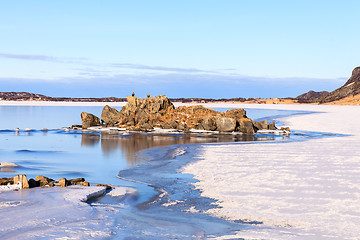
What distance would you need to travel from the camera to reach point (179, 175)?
13.1m

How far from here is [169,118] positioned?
3450 centimetres

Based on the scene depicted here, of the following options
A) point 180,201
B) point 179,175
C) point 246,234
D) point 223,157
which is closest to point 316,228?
point 246,234

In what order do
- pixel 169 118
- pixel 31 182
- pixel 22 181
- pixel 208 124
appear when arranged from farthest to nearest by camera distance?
1. pixel 169 118
2. pixel 208 124
3. pixel 31 182
4. pixel 22 181

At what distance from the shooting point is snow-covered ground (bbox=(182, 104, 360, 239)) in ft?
25.3

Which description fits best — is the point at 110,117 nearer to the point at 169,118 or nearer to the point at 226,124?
the point at 169,118

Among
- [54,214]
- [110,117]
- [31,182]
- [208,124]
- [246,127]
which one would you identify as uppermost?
[110,117]

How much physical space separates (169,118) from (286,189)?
2409 cm

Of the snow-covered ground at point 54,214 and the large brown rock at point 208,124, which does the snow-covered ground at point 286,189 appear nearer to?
the snow-covered ground at point 54,214

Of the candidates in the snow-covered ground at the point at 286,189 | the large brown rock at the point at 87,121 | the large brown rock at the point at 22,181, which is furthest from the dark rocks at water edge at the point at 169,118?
the large brown rock at the point at 22,181

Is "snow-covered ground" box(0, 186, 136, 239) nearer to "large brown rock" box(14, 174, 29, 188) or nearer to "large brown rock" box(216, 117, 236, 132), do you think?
"large brown rock" box(14, 174, 29, 188)

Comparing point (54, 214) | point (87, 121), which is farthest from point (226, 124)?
point (54, 214)

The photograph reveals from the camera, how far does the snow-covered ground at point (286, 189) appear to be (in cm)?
771

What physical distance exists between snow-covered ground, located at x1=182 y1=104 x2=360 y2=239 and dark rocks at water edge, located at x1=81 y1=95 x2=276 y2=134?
1252 centimetres

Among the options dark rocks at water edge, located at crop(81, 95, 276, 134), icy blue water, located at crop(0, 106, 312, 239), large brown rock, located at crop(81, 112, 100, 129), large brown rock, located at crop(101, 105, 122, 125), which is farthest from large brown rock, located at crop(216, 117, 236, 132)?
large brown rock, located at crop(81, 112, 100, 129)
